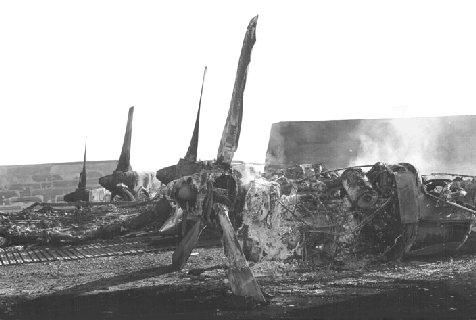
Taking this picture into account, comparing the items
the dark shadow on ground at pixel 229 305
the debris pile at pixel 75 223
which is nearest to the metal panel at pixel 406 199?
the dark shadow on ground at pixel 229 305

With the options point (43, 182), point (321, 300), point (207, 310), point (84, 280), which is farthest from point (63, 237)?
point (43, 182)

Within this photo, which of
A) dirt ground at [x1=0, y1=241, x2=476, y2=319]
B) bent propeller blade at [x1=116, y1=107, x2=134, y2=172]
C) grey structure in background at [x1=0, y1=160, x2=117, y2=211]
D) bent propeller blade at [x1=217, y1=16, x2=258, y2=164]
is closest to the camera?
dirt ground at [x1=0, y1=241, x2=476, y2=319]

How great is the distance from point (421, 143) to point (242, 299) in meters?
22.4

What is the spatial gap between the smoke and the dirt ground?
16.9 m

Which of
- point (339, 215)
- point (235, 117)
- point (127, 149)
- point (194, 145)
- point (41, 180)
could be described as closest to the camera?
point (339, 215)

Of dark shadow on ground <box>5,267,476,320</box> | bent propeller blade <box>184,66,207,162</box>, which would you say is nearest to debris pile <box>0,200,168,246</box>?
bent propeller blade <box>184,66,207,162</box>

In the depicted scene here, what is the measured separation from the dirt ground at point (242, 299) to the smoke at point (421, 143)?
16.9 meters

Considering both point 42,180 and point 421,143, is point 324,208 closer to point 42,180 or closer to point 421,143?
point 421,143

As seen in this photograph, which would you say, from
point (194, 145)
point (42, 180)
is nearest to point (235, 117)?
point (194, 145)

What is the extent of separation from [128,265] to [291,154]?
19334 millimetres

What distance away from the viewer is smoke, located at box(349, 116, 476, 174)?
24.4 metres

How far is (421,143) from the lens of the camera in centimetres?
2562

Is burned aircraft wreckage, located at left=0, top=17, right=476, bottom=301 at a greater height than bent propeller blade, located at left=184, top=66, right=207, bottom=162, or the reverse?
bent propeller blade, located at left=184, top=66, right=207, bottom=162

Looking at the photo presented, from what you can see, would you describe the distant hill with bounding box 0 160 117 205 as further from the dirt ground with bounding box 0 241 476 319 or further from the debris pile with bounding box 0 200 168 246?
the dirt ground with bounding box 0 241 476 319
